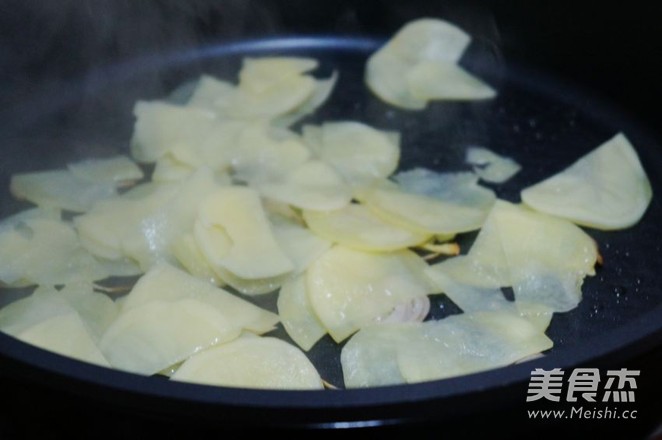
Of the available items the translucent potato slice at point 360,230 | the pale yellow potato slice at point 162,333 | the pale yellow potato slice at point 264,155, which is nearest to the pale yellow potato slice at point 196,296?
the pale yellow potato slice at point 162,333

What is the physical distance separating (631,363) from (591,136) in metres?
0.74

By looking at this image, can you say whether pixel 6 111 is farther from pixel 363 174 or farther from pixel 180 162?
pixel 363 174

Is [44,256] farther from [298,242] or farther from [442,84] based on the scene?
[442,84]

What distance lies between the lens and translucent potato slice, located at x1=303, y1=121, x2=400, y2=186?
4.09 ft

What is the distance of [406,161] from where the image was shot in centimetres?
131

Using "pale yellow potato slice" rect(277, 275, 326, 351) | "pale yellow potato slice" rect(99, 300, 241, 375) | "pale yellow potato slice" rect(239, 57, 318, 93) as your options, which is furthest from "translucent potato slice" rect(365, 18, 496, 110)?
"pale yellow potato slice" rect(99, 300, 241, 375)

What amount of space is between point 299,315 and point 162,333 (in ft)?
0.55

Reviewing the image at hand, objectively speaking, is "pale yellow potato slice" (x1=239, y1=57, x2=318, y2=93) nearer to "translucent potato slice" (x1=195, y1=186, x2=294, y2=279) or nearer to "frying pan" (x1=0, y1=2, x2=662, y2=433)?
"frying pan" (x1=0, y1=2, x2=662, y2=433)

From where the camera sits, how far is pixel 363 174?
124cm

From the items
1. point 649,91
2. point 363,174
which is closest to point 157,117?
point 363,174

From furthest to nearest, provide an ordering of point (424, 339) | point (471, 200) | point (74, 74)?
point (74, 74) → point (471, 200) → point (424, 339)

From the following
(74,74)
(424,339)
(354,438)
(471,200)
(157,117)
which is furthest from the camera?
(74,74)

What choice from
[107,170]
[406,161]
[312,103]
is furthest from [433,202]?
[107,170]

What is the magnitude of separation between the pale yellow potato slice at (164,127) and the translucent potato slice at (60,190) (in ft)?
0.31
